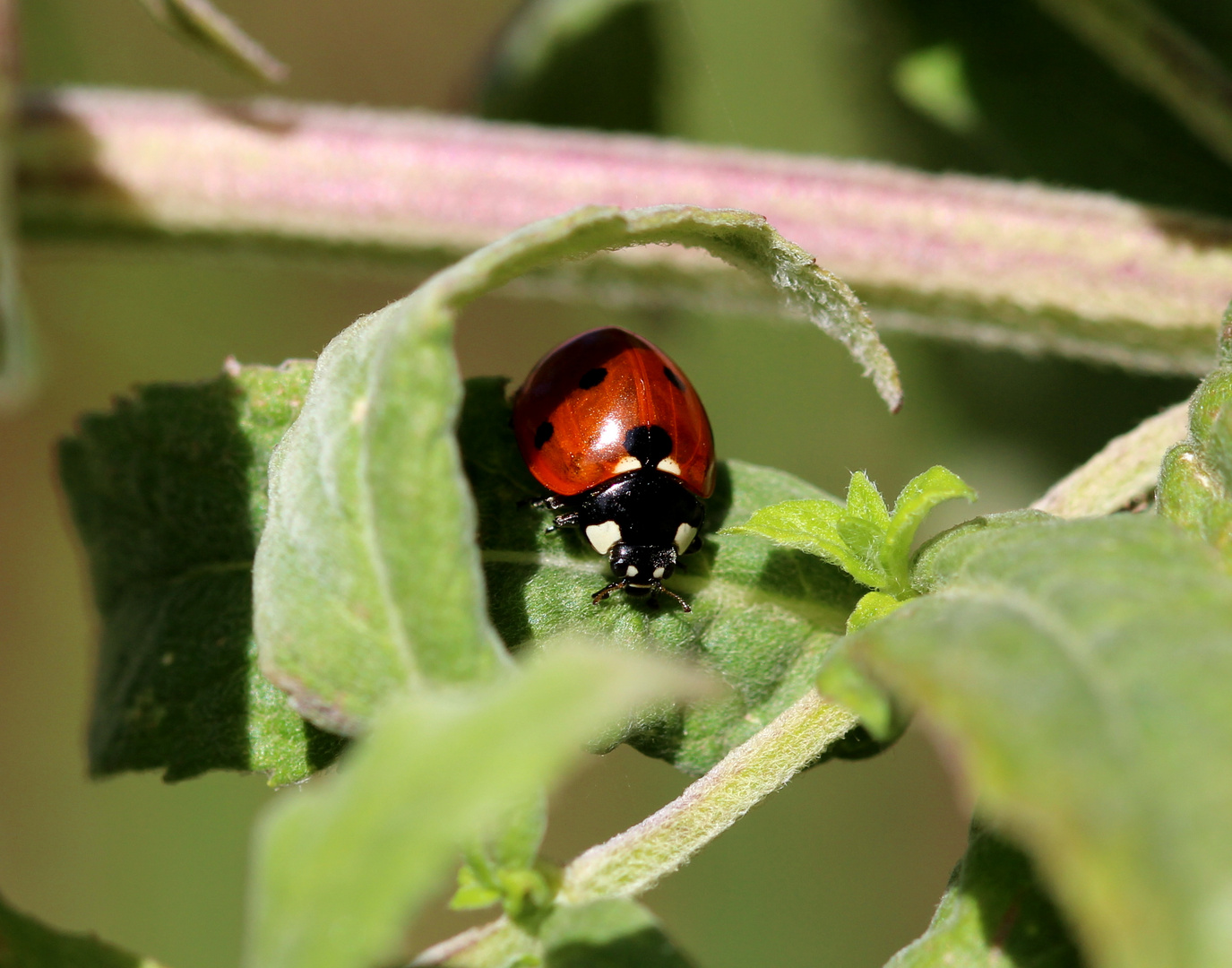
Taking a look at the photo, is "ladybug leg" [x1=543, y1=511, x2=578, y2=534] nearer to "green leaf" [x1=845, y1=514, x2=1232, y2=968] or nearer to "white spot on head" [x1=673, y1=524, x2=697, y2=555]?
"white spot on head" [x1=673, y1=524, x2=697, y2=555]

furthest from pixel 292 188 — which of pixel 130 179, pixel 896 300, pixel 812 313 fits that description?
pixel 812 313

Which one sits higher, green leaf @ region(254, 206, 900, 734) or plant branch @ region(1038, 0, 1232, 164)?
plant branch @ region(1038, 0, 1232, 164)

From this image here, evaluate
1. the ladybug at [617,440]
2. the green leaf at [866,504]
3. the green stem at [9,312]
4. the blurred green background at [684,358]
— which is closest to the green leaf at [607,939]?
the green leaf at [866,504]

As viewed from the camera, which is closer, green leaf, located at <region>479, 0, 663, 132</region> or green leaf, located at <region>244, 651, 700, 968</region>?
green leaf, located at <region>244, 651, 700, 968</region>

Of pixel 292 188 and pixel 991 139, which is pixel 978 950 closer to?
pixel 292 188

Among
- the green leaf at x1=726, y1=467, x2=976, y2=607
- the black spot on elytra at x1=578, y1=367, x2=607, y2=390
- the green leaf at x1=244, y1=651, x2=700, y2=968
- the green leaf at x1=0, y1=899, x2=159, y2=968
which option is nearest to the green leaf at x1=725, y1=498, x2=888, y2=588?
the green leaf at x1=726, y1=467, x2=976, y2=607

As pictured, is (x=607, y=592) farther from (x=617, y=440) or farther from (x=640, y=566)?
(x=617, y=440)
